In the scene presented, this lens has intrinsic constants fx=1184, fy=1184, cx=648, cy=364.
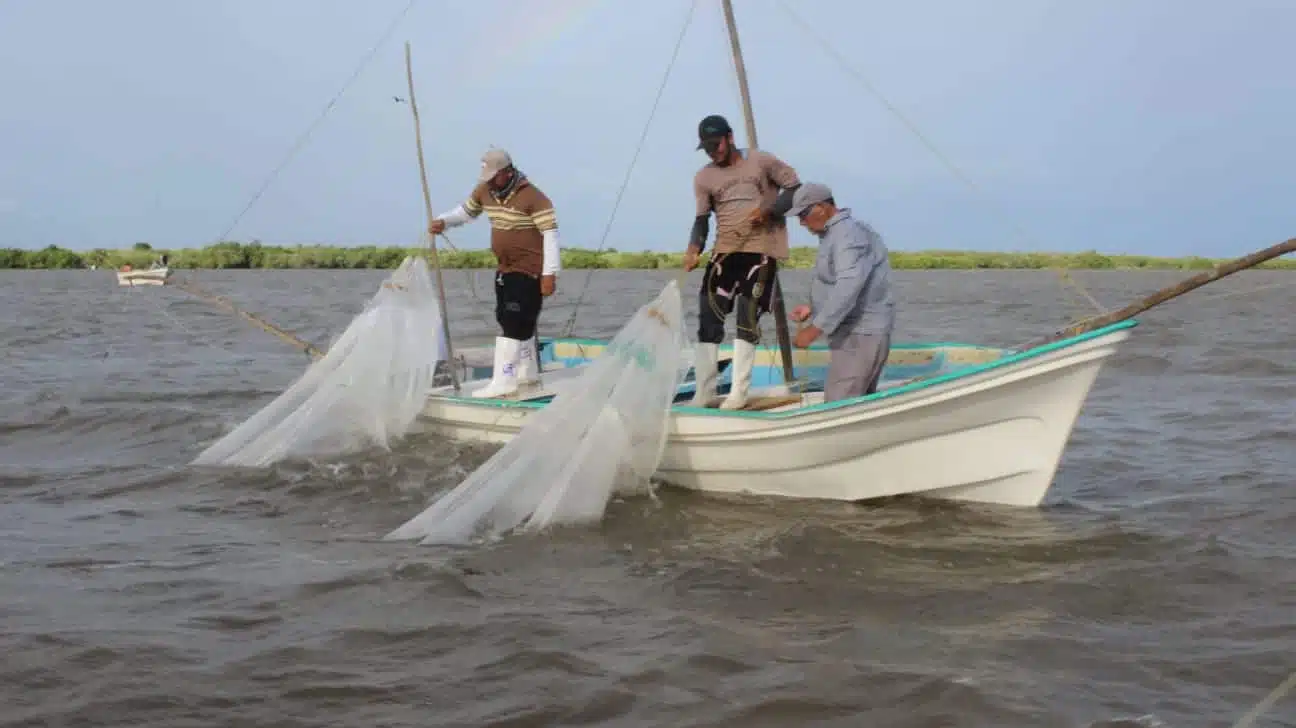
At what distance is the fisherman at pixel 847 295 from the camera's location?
7250 millimetres

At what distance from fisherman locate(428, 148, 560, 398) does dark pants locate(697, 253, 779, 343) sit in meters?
1.27

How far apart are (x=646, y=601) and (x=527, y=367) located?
3.83 meters

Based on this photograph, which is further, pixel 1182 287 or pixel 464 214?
pixel 464 214

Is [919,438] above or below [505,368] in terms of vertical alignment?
below

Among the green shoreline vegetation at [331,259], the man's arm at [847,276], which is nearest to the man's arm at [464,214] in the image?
the man's arm at [847,276]

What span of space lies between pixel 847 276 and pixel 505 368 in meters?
3.12

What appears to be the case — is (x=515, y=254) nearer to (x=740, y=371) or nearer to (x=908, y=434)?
(x=740, y=371)

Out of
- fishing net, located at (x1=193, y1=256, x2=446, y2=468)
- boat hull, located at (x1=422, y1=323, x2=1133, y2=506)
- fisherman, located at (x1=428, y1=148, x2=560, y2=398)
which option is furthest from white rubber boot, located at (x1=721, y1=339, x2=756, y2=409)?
fishing net, located at (x1=193, y1=256, x2=446, y2=468)

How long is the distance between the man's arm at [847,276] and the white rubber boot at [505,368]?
112 inches

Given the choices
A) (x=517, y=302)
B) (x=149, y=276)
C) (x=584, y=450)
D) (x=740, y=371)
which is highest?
(x=149, y=276)

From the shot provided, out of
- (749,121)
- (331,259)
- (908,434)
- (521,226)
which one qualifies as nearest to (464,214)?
(521,226)

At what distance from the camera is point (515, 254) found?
9.05m

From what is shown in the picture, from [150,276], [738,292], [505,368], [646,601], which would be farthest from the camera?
[150,276]

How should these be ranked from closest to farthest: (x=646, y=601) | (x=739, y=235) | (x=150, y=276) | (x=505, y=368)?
(x=646, y=601), (x=739, y=235), (x=505, y=368), (x=150, y=276)
